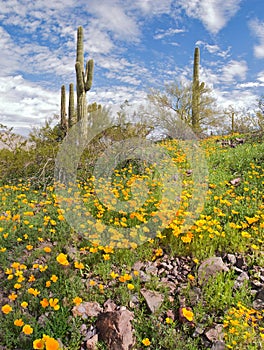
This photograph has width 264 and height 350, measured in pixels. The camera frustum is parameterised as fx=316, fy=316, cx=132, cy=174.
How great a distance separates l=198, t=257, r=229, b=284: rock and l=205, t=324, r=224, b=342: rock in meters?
0.56

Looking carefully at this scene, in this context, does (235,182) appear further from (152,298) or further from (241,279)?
(152,298)

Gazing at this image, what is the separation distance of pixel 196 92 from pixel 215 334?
1760 cm

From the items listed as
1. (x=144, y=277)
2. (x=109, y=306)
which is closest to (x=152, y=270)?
(x=144, y=277)

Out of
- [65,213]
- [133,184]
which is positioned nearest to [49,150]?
[133,184]

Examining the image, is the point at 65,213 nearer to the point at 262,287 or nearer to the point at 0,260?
the point at 0,260

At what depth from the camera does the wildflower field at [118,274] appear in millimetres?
2586

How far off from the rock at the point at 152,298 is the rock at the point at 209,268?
1.61ft

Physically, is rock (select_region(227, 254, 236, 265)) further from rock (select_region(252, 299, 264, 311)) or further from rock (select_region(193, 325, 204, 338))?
rock (select_region(193, 325, 204, 338))

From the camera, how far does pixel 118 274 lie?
130 inches

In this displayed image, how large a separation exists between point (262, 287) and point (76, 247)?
2.07 m

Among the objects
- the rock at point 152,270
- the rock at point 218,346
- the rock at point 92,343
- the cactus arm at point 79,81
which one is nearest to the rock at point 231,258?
the rock at point 152,270

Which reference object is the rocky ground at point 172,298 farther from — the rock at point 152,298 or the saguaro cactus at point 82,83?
the saguaro cactus at point 82,83

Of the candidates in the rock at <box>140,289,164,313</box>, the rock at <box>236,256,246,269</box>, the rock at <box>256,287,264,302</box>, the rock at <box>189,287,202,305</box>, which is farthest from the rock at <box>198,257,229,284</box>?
the rock at <box>140,289,164,313</box>

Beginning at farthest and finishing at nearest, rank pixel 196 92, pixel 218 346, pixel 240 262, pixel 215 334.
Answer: pixel 196 92 < pixel 240 262 < pixel 215 334 < pixel 218 346
